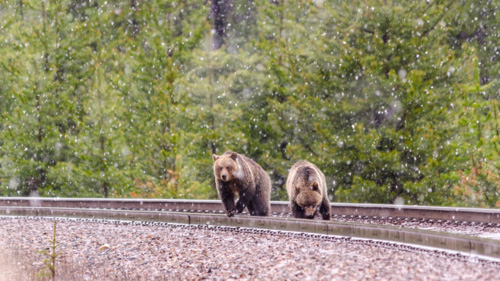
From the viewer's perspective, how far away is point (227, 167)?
1238cm

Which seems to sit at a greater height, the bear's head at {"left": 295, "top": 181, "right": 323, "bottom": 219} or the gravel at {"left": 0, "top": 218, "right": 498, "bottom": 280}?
the bear's head at {"left": 295, "top": 181, "right": 323, "bottom": 219}

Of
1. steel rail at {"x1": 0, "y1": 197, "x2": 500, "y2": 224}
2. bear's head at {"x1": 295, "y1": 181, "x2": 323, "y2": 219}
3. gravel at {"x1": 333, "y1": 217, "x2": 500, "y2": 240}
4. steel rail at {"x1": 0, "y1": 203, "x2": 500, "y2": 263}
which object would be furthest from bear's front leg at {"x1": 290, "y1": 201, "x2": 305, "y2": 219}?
steel rail at {"x1": 0, "y1": 197, "x2": 500, "y2": 224}

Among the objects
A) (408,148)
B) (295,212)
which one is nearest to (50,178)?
(408,148)

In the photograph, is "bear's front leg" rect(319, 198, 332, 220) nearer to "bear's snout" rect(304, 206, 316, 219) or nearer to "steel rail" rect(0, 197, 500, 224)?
"bear's snout" rect(304, 206, 316, 219)

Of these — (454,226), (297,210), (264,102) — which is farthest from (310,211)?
(264,102)

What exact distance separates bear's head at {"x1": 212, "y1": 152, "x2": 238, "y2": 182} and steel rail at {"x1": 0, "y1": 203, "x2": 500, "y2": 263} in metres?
0.79

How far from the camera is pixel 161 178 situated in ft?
80.8

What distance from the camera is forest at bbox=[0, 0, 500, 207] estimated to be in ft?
65.1

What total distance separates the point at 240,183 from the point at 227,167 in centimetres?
61

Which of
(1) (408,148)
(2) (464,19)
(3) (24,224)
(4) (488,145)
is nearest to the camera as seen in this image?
(3) (24,224)

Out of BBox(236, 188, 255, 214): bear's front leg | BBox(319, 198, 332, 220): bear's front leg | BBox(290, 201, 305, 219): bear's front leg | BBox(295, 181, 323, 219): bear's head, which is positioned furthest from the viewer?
BBox(236, 188, 255, 214): bear's front leg

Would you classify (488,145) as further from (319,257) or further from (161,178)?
(161,178)

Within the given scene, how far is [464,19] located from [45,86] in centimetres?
1845

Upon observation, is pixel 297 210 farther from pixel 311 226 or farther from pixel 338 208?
pixel 338 208
